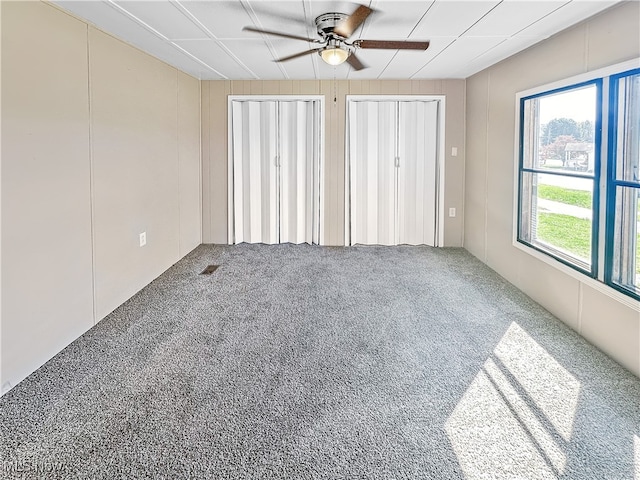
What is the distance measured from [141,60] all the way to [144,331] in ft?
8.12

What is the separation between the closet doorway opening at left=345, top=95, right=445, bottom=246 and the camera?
19.1ft

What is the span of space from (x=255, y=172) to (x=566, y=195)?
3880mm

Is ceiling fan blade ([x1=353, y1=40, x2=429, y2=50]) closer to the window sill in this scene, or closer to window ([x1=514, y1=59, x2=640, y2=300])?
window ([x1=514, y1=59, x2=640, y2=300])

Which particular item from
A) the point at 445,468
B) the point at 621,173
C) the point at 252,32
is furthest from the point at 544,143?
the point at 445,468

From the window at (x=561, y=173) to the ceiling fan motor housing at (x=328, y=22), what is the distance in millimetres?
1783

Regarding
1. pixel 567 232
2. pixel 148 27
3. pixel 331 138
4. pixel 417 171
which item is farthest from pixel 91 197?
pixel 417 171

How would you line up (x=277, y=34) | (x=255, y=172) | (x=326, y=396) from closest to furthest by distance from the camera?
(x=326, y=396), (x=277, y=34), (x=255, y=172)

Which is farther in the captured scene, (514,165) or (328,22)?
(514,165)

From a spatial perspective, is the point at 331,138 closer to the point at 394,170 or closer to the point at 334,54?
the point at 394,170

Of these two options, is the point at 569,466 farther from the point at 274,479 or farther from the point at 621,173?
the point at 621,173

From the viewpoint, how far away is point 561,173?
342 centimetres

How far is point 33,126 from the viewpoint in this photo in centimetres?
252

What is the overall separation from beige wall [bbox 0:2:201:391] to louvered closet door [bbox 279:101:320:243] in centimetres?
179

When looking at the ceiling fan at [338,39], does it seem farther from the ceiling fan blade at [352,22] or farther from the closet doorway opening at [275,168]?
the closet doorway opening at [275,168]
